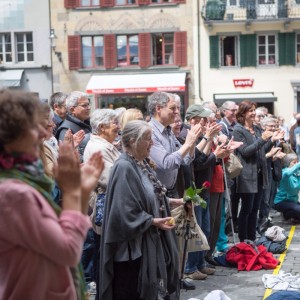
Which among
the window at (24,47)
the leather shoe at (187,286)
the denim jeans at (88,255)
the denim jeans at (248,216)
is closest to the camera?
the denim jeans at (88,255)

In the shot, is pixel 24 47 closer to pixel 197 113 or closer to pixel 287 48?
pixel 287 48

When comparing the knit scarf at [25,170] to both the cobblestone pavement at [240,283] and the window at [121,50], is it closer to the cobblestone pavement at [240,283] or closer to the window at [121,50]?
the cobblestone pavement at [240,283]

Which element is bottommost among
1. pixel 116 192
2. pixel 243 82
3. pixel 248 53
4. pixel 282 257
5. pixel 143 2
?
pixel 282 257

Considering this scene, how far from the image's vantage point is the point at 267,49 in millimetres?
30891

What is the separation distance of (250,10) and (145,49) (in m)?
5.50

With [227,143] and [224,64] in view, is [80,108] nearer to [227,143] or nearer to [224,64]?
[227,143]

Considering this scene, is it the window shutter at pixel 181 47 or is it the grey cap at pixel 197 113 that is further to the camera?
the window shutter at pixel 181 47

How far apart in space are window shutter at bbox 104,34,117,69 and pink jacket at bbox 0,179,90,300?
29.6m

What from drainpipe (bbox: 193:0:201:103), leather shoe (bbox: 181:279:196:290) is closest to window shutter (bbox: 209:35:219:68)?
drainpipe (bbox: 193:0:201:103)

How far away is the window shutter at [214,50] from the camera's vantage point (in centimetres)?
3061

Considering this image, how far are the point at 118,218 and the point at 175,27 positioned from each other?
90.1 feet

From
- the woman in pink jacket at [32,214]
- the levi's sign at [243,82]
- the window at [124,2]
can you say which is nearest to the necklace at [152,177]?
the woman in pink jacket at [32,214]

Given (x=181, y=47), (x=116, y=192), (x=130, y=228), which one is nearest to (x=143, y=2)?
(x=181, y=47)

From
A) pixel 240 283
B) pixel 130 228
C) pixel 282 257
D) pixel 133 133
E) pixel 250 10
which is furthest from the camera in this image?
pixel 250 10
